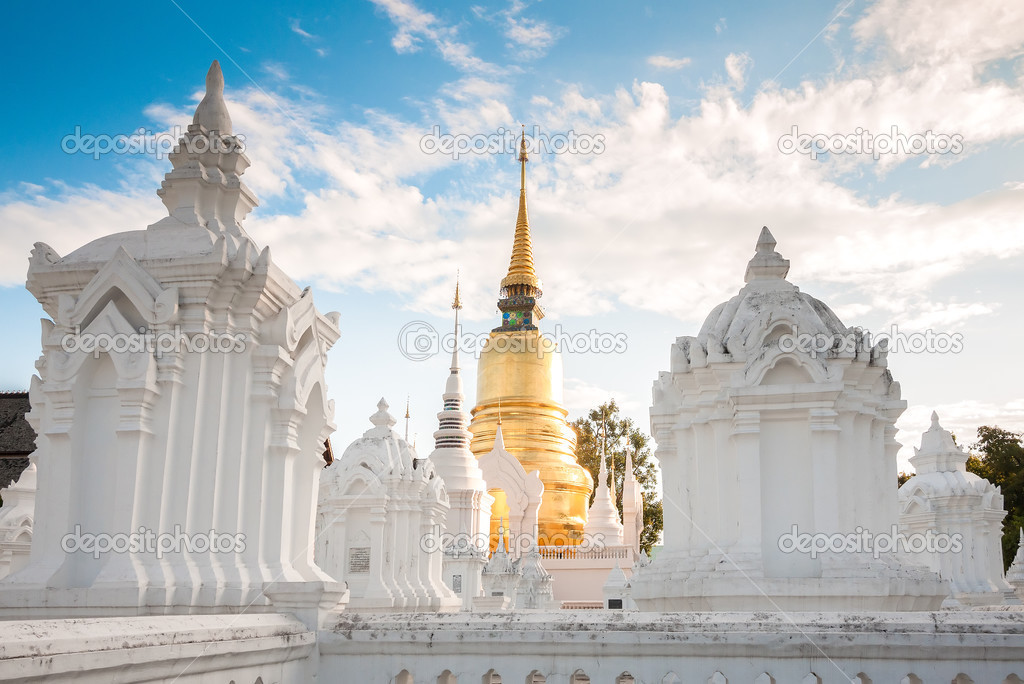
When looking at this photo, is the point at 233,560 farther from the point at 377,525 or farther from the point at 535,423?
the point at 535,423

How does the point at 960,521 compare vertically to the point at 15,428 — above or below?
below

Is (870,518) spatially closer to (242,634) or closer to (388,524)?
(242,634)

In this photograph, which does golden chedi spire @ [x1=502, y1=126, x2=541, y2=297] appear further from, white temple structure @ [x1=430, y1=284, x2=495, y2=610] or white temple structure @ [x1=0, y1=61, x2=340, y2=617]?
white temple structure @ [x1=0, y1=61, x2=340, y2=617]

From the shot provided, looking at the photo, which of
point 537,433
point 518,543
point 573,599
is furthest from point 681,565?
point 537,433

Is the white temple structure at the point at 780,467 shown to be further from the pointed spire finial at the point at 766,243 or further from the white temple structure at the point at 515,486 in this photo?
the white temple structure at the point at 515,486

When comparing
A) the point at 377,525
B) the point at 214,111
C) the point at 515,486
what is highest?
the point at 214,111

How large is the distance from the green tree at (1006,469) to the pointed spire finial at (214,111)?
126 feet

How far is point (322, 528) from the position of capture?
21.5 m

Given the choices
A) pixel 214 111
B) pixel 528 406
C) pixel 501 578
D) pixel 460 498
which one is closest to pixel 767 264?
pixel 214 111

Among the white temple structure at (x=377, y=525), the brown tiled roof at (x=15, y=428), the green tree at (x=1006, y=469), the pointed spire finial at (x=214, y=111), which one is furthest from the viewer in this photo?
the green tree at (x=1006, y=469)

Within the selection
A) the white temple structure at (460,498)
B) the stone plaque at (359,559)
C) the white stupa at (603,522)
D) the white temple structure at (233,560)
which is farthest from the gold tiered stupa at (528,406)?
the white temple structure at (233,560)

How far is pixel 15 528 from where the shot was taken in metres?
18.7

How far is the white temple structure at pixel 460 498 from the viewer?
29.3 meters

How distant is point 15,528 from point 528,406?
31629 mm
